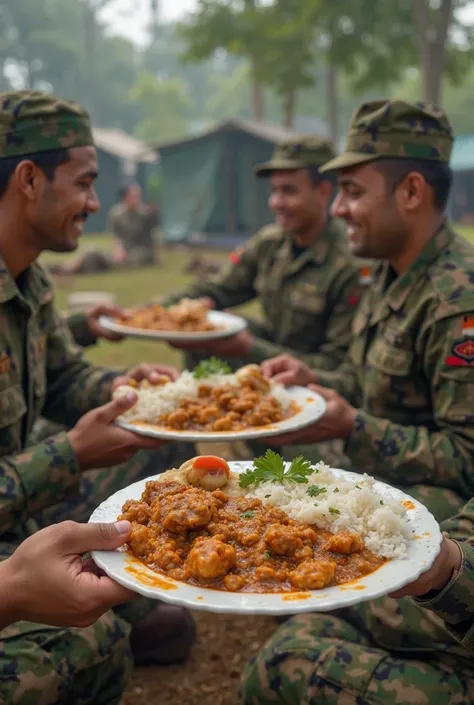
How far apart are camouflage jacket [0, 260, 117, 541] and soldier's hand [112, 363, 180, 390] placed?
0.42ft

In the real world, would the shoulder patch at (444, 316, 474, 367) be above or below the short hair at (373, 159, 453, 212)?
below

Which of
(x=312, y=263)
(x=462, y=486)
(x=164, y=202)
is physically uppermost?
(x=312, y=263)

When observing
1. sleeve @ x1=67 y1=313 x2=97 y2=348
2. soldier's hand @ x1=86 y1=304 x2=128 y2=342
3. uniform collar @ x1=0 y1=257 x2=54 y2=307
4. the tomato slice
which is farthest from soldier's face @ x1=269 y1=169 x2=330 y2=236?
the tomato slice

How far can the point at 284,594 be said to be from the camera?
6.13 feet

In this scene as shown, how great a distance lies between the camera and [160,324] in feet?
16.6

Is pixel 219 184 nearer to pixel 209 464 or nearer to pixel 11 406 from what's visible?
pixel 11 406

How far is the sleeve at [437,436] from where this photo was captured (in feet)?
10.6

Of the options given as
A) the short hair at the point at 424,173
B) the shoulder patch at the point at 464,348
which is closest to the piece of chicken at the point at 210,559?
the shoulder patch at the point at 464,348

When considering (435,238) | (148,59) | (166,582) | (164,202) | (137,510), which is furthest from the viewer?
(148,59)

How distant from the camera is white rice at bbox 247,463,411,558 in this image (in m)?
2.07

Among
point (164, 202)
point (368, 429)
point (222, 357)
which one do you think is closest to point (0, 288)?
point (368, 429)

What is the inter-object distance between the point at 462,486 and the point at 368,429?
1.55ft

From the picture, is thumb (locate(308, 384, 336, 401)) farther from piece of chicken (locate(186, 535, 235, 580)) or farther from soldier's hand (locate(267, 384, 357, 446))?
piece of chicken (locate(186, 535, 235, 580))

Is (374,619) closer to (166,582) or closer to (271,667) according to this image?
(271,667)
